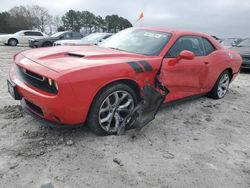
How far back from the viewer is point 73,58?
335 centimetres

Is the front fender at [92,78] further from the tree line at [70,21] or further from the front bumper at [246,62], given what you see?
the tree line at [70,21]

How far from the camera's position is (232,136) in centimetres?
381

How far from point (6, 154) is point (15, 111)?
131cm

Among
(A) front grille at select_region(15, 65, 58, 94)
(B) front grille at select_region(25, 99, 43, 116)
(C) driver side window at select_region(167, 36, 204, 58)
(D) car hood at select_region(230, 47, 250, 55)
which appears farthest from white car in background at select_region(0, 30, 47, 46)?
(B) front grille at select_region(25, 99, 43, 116)

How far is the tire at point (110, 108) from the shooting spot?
10.5 ft

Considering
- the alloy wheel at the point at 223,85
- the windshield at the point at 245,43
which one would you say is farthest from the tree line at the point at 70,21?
the alloy wheel at the point at 223,85

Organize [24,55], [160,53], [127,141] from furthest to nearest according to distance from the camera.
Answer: [160,53] → [24,55] → [127,141]

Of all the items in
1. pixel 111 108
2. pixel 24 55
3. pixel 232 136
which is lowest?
pixel 232 136

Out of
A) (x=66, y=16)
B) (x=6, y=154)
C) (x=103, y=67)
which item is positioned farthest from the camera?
(x=66, y=16)

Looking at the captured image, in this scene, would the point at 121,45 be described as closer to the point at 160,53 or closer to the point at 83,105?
the point at 160,53

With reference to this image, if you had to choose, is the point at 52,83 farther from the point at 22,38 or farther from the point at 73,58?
the point at 22,38

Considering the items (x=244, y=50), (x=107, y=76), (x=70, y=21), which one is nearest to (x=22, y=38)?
(x=244, y=50)

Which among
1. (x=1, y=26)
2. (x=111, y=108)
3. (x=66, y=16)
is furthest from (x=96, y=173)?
(x=66, y=16)

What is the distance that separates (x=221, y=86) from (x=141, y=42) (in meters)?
2.43
